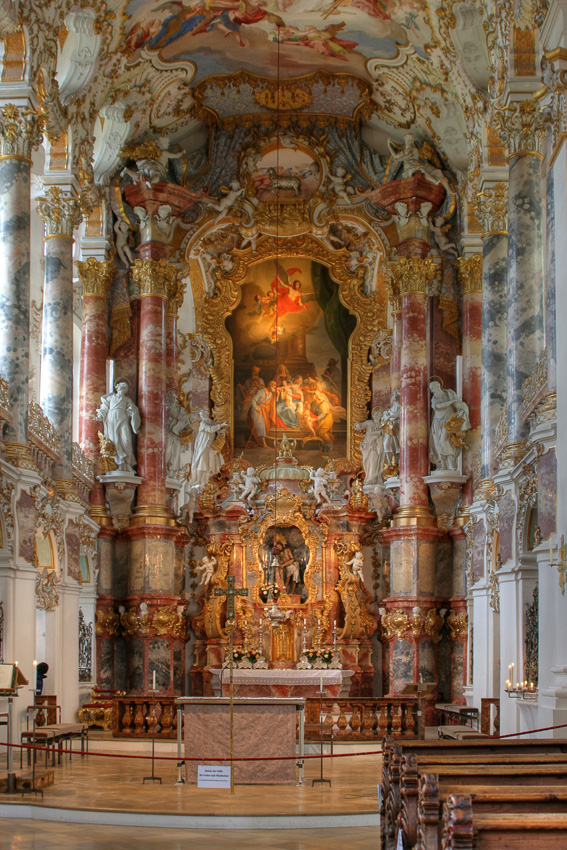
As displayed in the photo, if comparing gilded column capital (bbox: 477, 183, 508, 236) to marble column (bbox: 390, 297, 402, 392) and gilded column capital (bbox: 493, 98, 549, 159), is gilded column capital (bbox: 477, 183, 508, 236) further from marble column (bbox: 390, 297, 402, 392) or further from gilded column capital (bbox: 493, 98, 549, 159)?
marble column (bbox: 390, 297, 402, 392)

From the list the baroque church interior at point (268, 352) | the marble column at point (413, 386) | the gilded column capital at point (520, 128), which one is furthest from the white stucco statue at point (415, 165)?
the gilded column capital at point (520, 128)

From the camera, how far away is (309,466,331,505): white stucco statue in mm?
28031

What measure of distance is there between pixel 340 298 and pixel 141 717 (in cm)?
1245

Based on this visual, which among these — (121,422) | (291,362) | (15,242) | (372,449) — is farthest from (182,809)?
(291,362)

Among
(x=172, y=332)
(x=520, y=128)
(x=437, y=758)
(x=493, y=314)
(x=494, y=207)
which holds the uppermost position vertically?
(x=520, y=128)

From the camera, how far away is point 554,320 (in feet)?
51.9

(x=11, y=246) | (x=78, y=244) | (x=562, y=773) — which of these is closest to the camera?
(x=562, y=773)

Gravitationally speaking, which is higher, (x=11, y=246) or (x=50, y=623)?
(x=11, y=246)

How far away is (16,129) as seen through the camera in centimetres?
1952

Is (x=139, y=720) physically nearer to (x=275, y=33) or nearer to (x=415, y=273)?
(x=415, y=273)

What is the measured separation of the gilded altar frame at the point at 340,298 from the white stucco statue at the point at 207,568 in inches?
127

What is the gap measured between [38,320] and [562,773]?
20788mm

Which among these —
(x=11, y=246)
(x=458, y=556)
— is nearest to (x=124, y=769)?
(x=11, y=246)

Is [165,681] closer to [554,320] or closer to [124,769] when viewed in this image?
[124,769]
